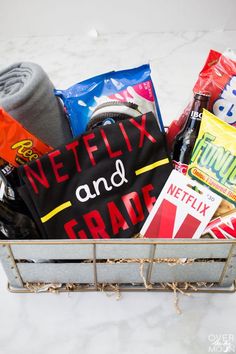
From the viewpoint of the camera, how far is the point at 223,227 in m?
0.47

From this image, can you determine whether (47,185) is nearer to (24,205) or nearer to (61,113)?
(24,205)

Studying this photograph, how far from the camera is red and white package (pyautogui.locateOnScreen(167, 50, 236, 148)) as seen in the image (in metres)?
0.57

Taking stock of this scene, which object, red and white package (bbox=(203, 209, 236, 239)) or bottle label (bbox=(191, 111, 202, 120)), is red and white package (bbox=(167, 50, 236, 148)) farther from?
red and white package (bbox=(203, 209, 236, 239))

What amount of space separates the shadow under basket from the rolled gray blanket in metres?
0.22

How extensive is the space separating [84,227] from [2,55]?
973 millimetres

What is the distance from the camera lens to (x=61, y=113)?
24.1 inches

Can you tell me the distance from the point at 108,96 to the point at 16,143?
0.19 m

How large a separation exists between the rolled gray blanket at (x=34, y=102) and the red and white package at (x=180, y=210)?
9.2 inches

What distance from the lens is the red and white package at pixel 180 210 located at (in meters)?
0.47

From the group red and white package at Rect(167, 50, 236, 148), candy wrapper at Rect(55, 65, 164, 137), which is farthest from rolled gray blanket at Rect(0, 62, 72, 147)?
red and white package at Rect(167, 50, 236, 148)

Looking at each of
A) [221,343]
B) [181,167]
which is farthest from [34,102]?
[221,343]

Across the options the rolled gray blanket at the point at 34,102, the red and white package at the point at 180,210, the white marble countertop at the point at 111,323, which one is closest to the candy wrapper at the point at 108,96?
the rolled gray blanket at the point at 34,102

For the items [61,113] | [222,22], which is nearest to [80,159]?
[61,113]

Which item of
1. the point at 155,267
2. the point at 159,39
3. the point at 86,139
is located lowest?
the point at 159,39
